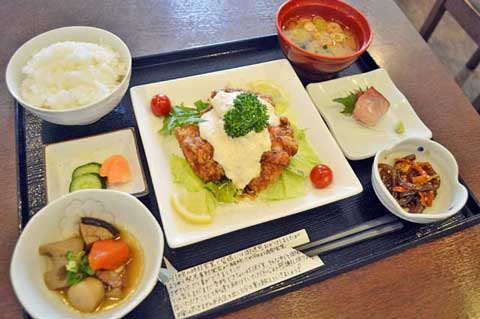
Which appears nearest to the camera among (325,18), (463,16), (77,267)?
(77,267)

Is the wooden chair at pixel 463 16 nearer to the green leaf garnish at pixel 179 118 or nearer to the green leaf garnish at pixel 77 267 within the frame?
the green leaf garnish at pixel 179 118

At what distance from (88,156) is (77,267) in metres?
0.57

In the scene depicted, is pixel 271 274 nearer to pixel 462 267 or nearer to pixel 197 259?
pixel 197 259

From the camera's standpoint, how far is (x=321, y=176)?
1.74 metres

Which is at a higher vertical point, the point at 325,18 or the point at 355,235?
the point at 325,18

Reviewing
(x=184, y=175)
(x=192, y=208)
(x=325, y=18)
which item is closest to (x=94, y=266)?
(x=192, y=208)

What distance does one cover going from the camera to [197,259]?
155 cm

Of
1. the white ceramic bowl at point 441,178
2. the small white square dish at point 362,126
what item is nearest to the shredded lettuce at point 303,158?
the small white square dish at point 362,126

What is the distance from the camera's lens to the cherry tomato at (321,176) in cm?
175

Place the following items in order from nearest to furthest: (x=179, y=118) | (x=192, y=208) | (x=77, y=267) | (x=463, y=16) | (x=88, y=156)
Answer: (x=77, y=267)
(x=192, y=208)
(x=88, y=156)
(x=179, y=118)
(x=463, y=16)

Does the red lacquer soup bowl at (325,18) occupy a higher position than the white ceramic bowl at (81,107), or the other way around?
the red lacquer soup bowl at (325,18)

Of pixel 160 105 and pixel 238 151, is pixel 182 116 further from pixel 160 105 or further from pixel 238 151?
pixel 238 151

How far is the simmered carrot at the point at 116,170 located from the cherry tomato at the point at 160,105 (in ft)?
1.02

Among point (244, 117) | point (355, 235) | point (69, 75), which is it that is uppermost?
point (244, 117)
